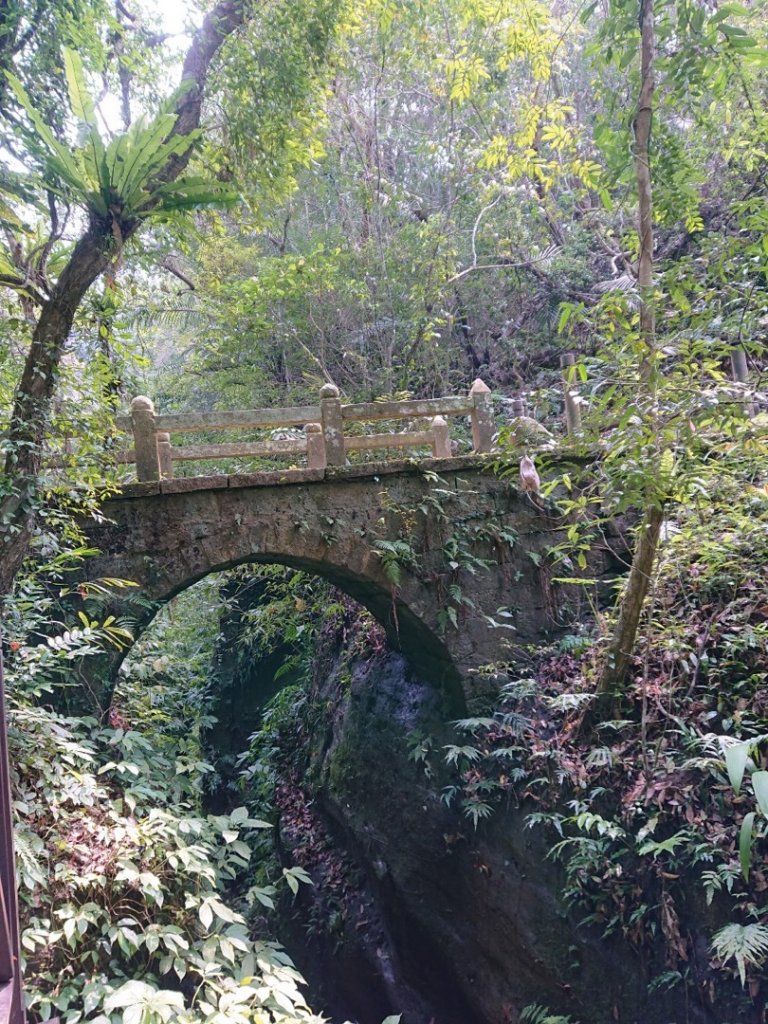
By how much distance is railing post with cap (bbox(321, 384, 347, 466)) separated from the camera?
6.82 metres

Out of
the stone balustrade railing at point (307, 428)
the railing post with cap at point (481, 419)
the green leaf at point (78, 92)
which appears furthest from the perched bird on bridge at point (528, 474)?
the green leaf at point (78, 92)

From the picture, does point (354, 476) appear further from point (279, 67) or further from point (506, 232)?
point (506, 232)

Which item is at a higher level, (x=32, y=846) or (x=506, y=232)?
(x=506, y=232)

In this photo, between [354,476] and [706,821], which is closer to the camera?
[706,821]

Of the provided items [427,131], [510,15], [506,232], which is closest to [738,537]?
[510,15]

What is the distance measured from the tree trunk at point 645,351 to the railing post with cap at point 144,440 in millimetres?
4085

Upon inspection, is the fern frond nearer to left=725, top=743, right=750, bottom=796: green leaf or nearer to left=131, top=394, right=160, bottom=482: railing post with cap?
left=725, top=743, right=750, bottom=796: green leaf

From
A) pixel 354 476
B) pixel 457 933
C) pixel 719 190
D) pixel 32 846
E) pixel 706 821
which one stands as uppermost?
pixel 719 190

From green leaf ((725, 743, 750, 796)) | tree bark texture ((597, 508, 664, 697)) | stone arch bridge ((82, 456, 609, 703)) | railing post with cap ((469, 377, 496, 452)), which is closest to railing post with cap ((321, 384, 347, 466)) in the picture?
stone arch bridge ((82, 456, 609, 703))

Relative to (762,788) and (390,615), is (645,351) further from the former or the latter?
(390,615)

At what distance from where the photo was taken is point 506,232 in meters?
12.1

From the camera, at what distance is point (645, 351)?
180 inches

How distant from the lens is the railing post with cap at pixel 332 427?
6816 millimetres

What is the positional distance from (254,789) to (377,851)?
3012mm
